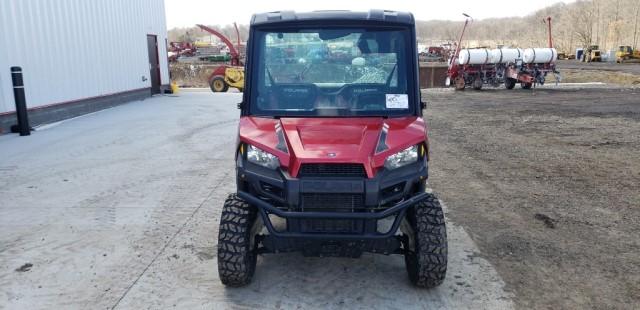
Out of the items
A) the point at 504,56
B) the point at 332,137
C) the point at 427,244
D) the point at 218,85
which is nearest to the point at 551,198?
the point at 427,244

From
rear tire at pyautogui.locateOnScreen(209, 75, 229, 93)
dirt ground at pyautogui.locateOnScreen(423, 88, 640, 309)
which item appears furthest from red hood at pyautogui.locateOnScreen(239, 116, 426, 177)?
rear tire at pyautogui.locateOnScreen(209, 75, 229, 93)

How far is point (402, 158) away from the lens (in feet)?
11.8

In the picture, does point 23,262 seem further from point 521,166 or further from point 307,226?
point 521,166

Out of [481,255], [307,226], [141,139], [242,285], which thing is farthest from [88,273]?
[141,139]

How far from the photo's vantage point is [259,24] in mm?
3988

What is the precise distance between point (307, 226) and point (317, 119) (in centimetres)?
90

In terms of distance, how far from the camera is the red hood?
3426mm

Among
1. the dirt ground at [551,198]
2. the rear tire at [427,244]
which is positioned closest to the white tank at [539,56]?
the dirt ground at [551,198]

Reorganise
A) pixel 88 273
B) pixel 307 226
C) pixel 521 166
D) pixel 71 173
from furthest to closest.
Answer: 1. pixel 521 166
2. pixel 71 173
3. pixel 88 273
4. pixel 307 226

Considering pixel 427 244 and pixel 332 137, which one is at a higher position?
pixel 332 137

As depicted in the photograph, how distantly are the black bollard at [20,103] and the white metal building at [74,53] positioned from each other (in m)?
0.28

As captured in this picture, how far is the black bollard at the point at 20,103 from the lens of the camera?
1012 centimetres

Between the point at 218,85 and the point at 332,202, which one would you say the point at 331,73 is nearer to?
the point at 332,202

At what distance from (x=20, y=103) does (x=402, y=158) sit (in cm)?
969
